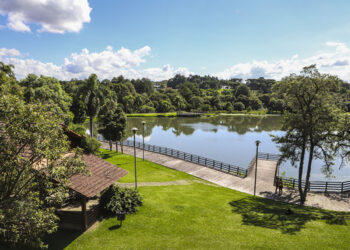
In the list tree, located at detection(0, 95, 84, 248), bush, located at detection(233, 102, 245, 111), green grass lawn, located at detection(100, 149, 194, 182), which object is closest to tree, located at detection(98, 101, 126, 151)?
green grass lawn, located at detection(100, 149, 194, 182)

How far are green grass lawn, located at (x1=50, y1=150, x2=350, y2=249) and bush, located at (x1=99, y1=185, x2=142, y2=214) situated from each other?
691 mm

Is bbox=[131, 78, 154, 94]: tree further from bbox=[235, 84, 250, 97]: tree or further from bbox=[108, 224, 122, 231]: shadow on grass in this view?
bbox=[108, 224, 122, 231]: shadow on grass

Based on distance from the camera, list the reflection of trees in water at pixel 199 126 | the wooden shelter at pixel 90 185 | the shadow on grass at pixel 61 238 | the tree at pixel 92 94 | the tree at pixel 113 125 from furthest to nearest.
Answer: the reflection of trees in water at pixel 199 126 < the tree at pixel 92 94 < the tree at pixel 113 125 < the wooden shelter at pixel 90 185 < the shadow on grass at pixel 61 238

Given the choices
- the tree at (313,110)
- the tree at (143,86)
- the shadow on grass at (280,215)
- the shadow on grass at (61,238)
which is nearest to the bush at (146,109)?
the tree at (143,86)

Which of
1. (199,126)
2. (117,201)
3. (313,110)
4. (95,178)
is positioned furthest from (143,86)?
(95,178)

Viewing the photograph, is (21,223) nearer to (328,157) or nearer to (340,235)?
(340,235)

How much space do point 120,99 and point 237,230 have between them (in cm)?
10428

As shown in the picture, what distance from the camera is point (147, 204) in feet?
52.9

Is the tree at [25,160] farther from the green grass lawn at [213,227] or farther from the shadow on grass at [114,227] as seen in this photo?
the shadow on grass at [114,227]

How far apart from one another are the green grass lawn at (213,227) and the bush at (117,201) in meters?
0.69

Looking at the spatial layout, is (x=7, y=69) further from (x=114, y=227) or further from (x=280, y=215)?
(x=280, y=215)

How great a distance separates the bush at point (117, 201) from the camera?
14.6m

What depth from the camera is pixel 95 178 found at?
44.8 feet

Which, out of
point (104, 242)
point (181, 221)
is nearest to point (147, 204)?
point (181, 221)
